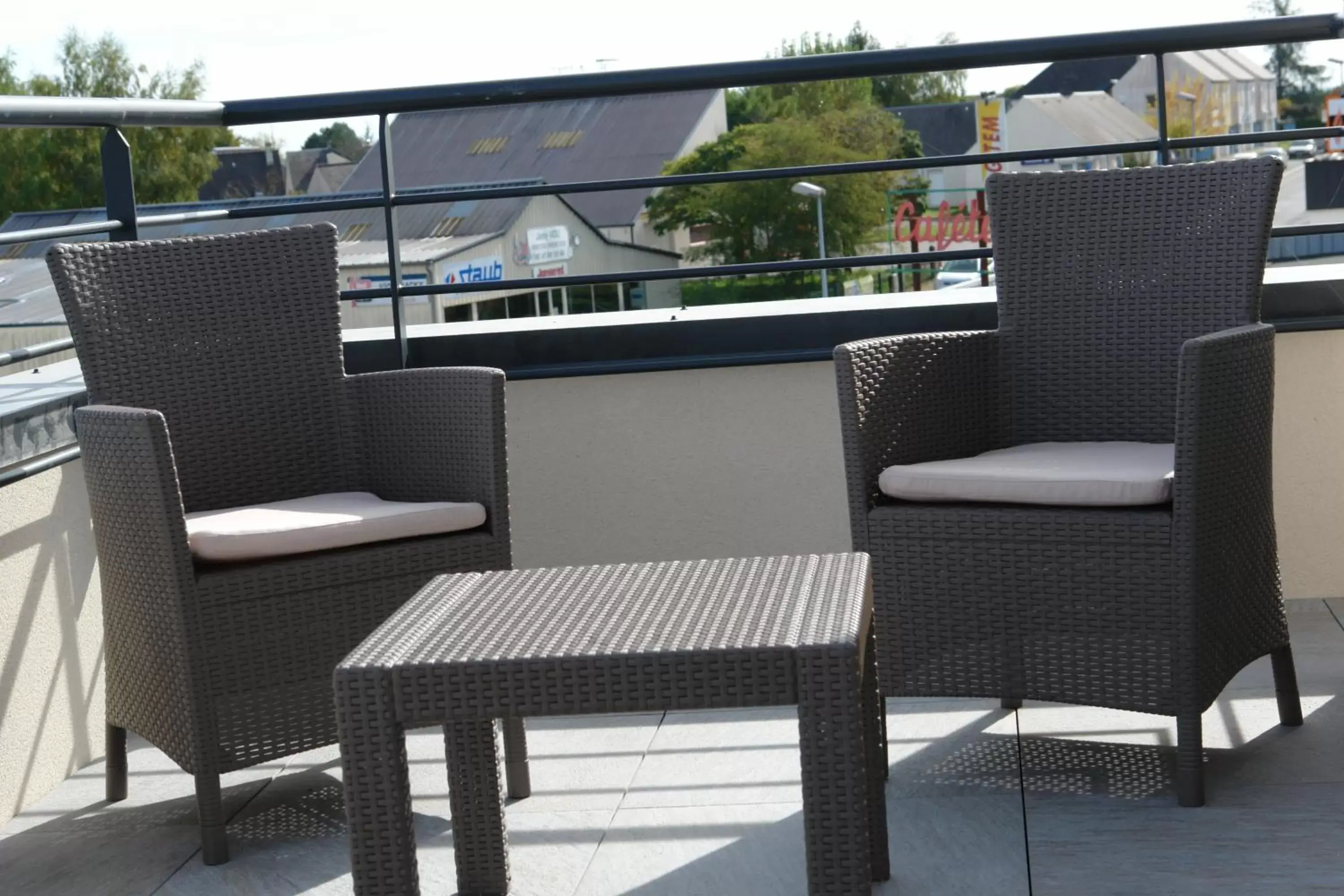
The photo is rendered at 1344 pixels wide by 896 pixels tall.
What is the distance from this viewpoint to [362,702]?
4.74 ft

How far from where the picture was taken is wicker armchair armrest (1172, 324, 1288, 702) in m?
2.09

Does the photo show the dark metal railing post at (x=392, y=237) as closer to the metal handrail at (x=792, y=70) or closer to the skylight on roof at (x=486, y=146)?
the metal handrail at (x=792, y=70)

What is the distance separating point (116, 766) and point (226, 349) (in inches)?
27.9

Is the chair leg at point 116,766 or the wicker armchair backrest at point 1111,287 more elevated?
the wicker armchair backrest at point 1111,287

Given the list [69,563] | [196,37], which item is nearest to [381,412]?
[69,563]

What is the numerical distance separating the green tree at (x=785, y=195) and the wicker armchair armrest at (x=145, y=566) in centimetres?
554

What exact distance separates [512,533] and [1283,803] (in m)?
1.73

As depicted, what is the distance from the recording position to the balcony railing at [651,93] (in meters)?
2.78

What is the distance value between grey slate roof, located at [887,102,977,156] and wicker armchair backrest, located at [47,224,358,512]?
20.3m

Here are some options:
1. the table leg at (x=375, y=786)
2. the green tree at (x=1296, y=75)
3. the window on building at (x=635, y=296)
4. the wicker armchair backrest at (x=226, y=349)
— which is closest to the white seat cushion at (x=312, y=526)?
the wicker armchair backrest at (x=226, y=349)

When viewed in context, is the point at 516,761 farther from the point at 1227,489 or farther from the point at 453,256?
the point at 453,256

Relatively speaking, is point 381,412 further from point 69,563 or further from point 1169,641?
point 1169,641

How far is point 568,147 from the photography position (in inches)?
1372

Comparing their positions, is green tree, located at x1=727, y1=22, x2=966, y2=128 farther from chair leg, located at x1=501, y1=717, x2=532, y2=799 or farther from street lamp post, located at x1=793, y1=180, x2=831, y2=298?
chair leg, located at x1=501, y1=717, x2=532, y2=799
